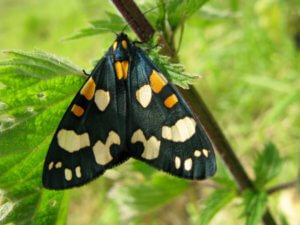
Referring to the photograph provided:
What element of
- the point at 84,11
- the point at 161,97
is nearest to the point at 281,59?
the point at 161,97

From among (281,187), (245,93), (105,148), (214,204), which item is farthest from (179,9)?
(245,93)

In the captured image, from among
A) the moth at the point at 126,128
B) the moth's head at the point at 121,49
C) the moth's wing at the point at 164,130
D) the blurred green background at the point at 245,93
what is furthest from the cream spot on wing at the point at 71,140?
the blurred green background at the point at 245,93

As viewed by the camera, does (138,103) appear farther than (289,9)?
Result: No

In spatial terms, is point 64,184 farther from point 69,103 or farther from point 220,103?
point 220,103

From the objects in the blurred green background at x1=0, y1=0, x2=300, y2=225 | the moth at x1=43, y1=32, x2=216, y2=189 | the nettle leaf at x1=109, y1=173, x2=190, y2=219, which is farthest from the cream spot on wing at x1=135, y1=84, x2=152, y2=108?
the blurred green background at x1=0, y1=0, x2=300, y2=225

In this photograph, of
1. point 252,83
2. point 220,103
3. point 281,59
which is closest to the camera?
point 252,83

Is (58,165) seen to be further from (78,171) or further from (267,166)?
(267,166)

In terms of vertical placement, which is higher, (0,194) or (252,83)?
(0,194)
